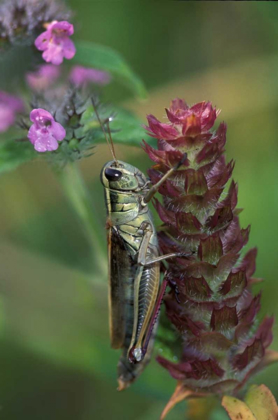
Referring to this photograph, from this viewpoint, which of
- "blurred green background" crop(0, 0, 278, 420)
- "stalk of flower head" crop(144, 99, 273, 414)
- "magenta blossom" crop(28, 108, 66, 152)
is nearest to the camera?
"stalk of flower head" crop(144, 99, 273, 414)

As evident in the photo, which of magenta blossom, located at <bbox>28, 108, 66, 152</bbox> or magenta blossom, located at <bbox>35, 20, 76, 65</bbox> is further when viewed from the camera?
magenta blossom, located at <bbox>35, 20, 76, 65</bbox>

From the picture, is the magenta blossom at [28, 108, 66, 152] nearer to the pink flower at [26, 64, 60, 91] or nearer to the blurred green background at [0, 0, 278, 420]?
the pink flower at [26, 64, 60, 91]

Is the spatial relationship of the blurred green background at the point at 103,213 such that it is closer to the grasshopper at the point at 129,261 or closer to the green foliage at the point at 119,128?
the grasshopper at the point at 129,261

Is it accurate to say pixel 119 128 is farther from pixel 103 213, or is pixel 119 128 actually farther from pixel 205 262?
pixel 103 213

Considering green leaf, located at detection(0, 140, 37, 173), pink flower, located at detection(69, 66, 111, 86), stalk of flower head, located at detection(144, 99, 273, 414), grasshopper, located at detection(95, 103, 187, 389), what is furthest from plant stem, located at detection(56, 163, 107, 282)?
stalk of flower head, located at detection(144, 99, 273, 414)

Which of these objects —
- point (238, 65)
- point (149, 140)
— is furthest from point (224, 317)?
point (238, 65)

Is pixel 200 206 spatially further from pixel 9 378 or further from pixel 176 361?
pixel 9 378

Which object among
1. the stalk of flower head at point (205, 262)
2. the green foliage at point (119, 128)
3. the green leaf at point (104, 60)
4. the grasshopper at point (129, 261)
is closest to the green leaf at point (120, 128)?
the green foliage at point (119, 128)

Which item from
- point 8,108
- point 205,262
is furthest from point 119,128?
point 205,262
